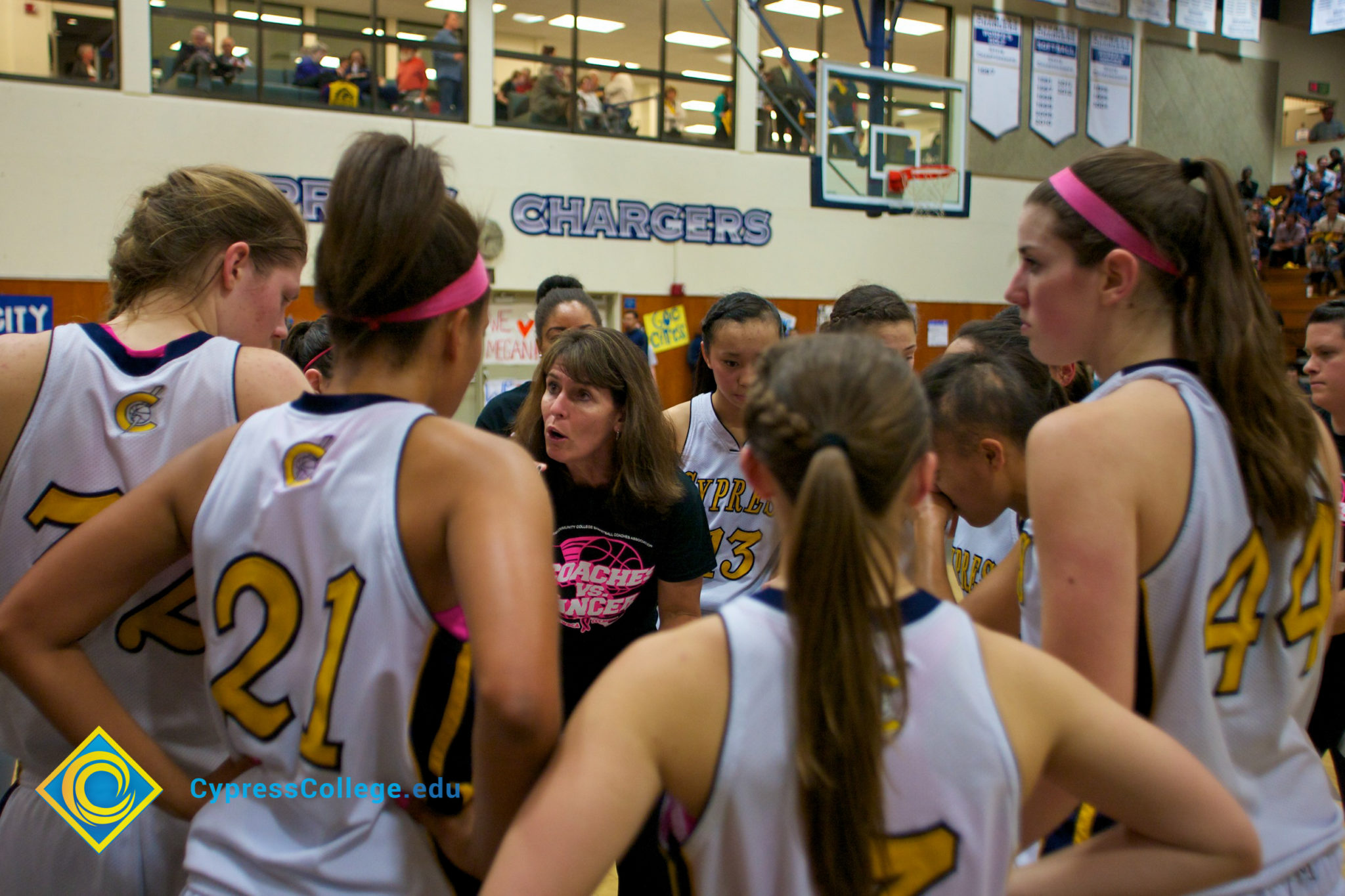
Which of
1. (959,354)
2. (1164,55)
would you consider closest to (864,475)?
(959,354)

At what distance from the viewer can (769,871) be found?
1073 mm

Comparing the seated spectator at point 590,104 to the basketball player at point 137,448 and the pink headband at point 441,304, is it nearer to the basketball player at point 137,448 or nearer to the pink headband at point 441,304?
the basketball player at point 137,448

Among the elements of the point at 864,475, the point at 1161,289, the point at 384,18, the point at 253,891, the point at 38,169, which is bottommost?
the point at 253,891

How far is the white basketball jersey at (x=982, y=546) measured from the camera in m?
2.48

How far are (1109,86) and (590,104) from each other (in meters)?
8.14

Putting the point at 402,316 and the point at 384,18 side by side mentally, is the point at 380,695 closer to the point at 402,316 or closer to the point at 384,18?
the point at 402,316

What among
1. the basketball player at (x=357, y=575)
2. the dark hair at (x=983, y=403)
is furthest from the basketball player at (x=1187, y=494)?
the basketball player at (x=357, y=575)

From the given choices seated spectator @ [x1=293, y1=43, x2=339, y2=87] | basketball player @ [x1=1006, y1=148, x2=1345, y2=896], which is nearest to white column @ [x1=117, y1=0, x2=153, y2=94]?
seated spectator @ [x1=293, y1=43, x2=339, y2=87]

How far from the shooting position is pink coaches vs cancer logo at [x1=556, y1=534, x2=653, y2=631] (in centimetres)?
250

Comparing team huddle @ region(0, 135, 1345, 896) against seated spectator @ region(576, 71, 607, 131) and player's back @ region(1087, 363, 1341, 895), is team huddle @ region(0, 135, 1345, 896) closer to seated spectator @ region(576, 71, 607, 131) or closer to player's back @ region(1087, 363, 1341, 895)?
player's back @ region(1087, 363, 1341, 895)

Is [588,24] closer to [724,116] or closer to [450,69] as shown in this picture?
[724,116]

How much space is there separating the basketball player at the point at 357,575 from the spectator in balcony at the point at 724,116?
39.8ft

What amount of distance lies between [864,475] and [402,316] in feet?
2.10

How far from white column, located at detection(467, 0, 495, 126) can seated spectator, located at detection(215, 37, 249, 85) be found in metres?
2.36
